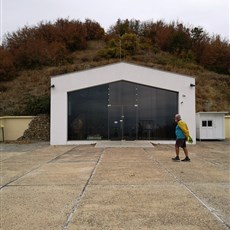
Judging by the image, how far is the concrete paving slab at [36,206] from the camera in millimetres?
4188

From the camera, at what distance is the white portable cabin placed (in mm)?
20500

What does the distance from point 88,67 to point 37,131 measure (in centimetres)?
1741

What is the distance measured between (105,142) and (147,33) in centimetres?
3619

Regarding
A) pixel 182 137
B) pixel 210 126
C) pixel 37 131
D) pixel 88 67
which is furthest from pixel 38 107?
pixel 88 67

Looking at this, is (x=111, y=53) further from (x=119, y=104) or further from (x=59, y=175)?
(x=59, y=175)

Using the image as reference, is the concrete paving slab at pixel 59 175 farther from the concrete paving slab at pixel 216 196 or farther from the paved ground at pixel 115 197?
the concrete paving slab at pixel 216 196

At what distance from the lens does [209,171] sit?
8.20m

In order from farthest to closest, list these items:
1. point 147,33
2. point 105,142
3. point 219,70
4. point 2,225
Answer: point 147,33, point 219,70, point 105,142, point 2,225

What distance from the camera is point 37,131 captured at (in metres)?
21.9

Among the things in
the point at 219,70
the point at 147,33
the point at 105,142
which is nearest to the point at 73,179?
the point at 105,142

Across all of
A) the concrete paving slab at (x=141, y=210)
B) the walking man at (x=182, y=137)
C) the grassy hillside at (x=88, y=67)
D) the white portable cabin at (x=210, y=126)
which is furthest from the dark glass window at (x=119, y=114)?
the concrete paving slab at (x=141, y=210)

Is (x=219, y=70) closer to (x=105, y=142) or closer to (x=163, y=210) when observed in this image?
(x=105, y=142)

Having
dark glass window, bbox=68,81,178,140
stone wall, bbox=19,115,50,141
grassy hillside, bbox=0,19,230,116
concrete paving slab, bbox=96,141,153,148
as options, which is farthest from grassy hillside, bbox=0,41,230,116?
concrete paving slab, bbox=96,141,153,148

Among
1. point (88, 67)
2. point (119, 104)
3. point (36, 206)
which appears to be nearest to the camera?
point (36, 206)
